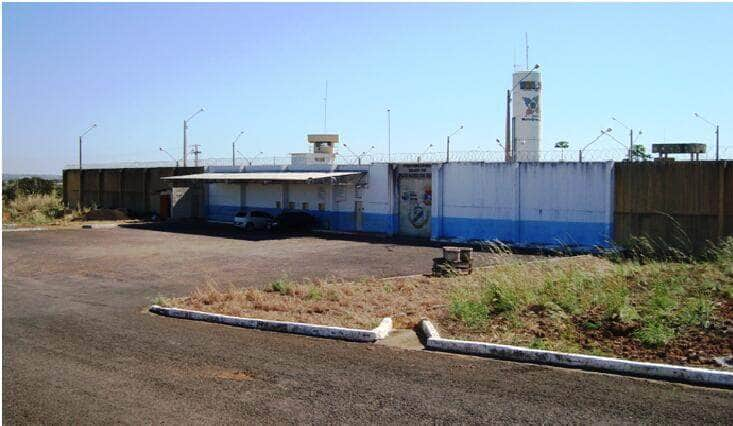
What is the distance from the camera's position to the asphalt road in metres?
6.91

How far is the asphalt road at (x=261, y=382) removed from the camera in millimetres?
6906

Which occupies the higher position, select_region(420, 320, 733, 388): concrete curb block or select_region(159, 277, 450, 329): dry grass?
select_region(420, 320, 733, 388): concrete curb block

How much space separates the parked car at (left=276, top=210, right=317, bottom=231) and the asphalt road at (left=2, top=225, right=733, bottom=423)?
24.5m

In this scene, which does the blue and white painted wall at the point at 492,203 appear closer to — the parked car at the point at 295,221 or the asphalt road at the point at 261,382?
the parked car at the point at 295,221

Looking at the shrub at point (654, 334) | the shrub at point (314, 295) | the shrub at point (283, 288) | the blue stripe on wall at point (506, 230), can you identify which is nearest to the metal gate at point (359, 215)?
the blue stripe on wall at point (506, 230)

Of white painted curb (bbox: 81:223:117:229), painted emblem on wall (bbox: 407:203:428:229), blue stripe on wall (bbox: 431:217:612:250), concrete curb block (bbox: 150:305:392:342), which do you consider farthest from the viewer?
white painted curb (bbox: 81:223:117:229)

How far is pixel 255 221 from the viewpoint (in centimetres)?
4022

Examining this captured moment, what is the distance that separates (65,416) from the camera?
6844 millimetres

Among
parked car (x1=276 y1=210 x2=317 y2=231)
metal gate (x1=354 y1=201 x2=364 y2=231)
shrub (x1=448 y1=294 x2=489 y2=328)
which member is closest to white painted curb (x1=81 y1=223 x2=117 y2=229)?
parked car (x1=276 y1=210 x2=317 y2=231)

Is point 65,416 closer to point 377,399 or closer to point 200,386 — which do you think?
point 200,386

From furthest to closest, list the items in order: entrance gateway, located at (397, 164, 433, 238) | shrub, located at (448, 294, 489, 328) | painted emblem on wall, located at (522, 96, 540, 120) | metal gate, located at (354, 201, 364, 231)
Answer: painted emblem on wall, located at (522, 96, 540, 120)
metal gate, located at (354, 201, 364, 231)
entrance gateway, located at (397, 164, 433, 238)
shrub, located at (448, 294, 489, 328)

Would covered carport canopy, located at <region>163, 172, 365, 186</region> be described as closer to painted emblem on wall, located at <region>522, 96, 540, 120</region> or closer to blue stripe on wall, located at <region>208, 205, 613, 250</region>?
blue stripe on wall, located at <region>208, 205, 613, 250</region>

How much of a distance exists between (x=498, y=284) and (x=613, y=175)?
18.6 metres

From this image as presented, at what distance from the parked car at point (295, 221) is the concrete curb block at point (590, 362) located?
2926 cm
